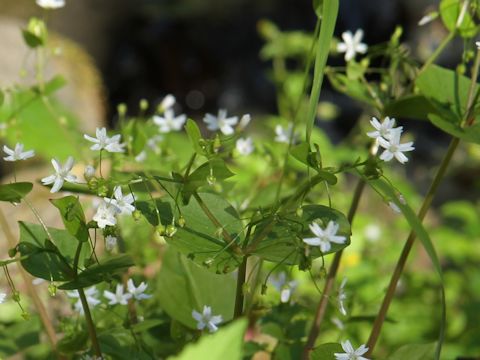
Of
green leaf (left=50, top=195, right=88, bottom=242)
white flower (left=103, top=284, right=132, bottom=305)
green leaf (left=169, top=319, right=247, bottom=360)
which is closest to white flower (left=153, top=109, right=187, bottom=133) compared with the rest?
white flower (left=103, top=284, right=132, bottom=305)

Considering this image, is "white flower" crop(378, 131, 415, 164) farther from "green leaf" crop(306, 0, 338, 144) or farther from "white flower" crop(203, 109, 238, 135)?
"white flower" crop(203, 109, 238, 135)

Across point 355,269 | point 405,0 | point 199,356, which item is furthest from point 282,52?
point 199,356

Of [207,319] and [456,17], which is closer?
[207,319]

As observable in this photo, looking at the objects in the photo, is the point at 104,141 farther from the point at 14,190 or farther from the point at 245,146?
the point at 245,146

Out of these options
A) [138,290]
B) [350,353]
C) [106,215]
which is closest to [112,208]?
[106,215]

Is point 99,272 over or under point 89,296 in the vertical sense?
over

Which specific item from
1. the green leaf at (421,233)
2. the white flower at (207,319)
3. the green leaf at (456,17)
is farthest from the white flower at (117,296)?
the green leaf at (456,17)

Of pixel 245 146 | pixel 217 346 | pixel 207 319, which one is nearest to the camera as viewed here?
pixel 217 346
